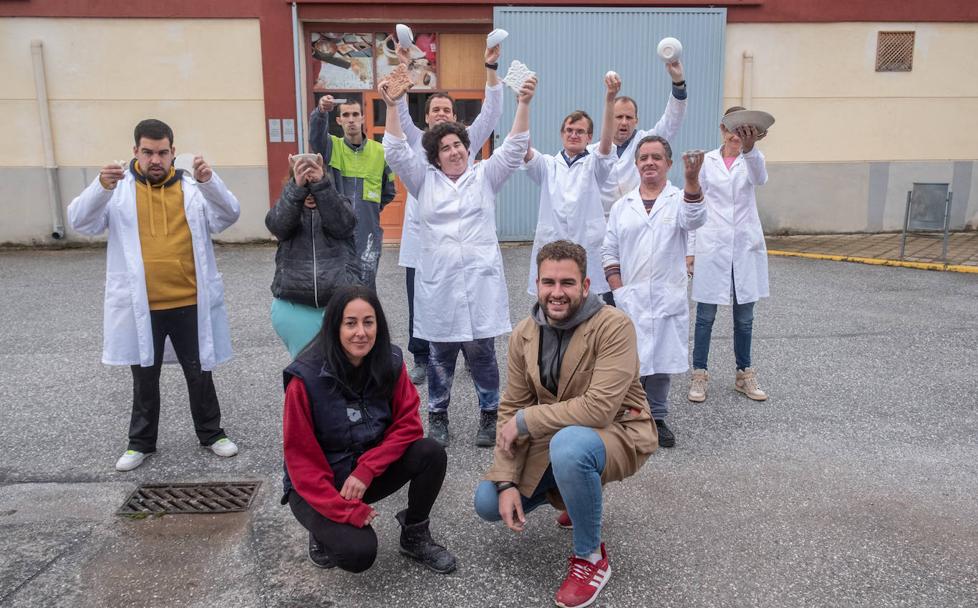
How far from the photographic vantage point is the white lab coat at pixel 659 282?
14.4 ft

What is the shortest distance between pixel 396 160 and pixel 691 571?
252cm

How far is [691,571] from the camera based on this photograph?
3143mm

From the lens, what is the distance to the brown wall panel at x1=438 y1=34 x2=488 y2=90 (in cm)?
1180

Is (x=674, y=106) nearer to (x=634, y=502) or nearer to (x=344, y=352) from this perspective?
(x=634, y=502)

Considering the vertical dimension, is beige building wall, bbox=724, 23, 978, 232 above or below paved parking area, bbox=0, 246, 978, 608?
above

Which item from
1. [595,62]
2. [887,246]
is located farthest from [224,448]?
[887,246]

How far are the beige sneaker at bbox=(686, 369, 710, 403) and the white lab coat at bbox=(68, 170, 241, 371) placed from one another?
297 centimetres

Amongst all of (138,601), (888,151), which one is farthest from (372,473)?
(888,151)

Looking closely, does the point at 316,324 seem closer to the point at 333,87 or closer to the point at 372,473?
the point at 372,473

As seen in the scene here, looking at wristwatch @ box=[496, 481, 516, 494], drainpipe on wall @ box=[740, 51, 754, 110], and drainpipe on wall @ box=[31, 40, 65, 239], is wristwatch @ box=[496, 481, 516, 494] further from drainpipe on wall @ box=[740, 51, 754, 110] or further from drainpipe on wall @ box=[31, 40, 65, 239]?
drainpipe on wall @ box=[31, 40, 65, 239]

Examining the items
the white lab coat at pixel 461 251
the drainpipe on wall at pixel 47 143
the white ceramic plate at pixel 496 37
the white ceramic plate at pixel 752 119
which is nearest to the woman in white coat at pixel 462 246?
the white lab coat at pixel 461 251

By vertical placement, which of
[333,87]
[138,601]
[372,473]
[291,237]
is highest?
[333,87]

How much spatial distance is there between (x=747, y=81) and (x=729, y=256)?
303 inches

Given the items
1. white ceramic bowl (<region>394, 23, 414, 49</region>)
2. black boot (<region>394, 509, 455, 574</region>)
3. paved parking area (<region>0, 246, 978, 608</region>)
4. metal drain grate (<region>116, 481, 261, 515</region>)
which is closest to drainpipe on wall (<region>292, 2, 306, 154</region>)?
paved parking area (<region>0, 246, 978, 608</region>)
